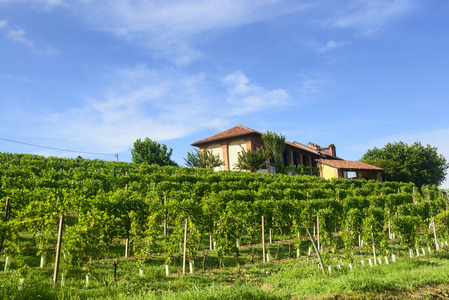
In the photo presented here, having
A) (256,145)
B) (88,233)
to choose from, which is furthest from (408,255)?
(256,145)

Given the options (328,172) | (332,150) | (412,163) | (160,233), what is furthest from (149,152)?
(412,163)

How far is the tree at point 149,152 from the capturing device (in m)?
43.1

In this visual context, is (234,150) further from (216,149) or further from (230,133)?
(216,149)

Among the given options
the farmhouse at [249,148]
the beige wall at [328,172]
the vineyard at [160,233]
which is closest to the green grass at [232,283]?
the vineyard at [160,233]

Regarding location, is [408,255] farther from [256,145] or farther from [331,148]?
[331,148]

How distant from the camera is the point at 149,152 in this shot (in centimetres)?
4347

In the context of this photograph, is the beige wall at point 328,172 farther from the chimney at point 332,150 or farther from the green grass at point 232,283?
the green grass at point 232,283

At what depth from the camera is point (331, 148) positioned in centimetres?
5281

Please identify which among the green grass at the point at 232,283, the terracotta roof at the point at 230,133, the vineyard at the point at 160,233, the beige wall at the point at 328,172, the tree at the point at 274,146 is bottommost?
the green grass at the point at 232,283

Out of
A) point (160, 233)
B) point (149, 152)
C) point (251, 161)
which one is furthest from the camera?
point (149, 152)

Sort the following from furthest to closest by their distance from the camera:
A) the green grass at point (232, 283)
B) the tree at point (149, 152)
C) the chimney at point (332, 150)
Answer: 1. the chimney at point (332, 150)
2. the tree at point (149, 152)
3. the green grass at point (232, 283)

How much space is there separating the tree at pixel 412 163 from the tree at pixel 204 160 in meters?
28.0

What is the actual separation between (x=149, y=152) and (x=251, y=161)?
686 inches

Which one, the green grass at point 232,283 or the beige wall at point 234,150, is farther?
the beige wall at point 234,150
